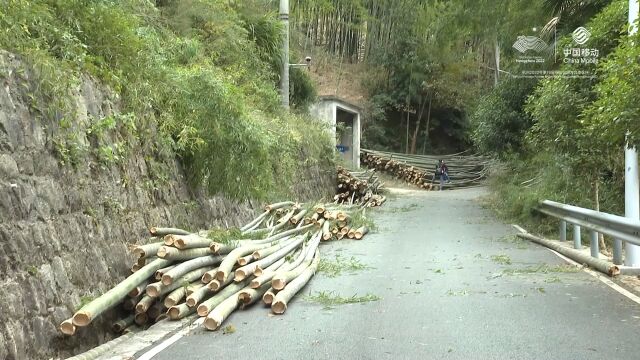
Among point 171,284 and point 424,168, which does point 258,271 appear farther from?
point 424,168

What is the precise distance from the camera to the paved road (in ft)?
17.9

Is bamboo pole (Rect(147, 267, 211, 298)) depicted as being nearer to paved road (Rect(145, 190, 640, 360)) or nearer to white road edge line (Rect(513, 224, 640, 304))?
paved road (Rect(145, 190, 640, 360))

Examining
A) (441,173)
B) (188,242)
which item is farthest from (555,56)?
(441,173)

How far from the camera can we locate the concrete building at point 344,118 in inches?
1224

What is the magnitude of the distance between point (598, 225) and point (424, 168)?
1089 inches

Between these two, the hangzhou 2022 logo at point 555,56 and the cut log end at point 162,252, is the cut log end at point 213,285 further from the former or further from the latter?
the hangzhou 2022 logo at point 555,56

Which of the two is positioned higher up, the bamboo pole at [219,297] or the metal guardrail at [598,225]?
the metal guardrail at [598,225]

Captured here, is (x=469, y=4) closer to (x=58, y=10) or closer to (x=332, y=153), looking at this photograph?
(x=332, y=153)

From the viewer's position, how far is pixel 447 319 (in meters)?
6.52

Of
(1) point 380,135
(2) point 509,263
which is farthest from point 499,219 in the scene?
(1) point 380,135

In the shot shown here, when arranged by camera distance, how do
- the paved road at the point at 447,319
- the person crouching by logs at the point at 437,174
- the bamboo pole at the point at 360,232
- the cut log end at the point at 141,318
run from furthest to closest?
the person crouching by logs at the point at 437,174 < the bamboo pole at the point at 360,232 < the cut log end at the point at 141,318 < the paved road at the point at 447,319

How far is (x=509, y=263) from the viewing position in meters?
10.1

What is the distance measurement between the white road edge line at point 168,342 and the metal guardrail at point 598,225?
5577mm

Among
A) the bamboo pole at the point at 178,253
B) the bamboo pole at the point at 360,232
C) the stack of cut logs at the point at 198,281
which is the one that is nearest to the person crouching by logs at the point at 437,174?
the bamboo pole at the point at 360,232
